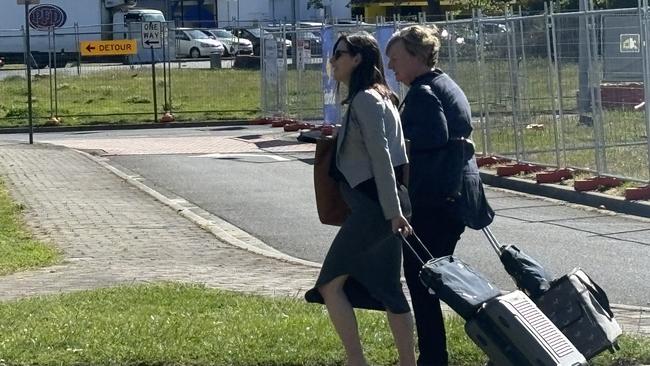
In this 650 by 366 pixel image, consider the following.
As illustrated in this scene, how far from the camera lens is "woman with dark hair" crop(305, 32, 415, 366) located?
642cm

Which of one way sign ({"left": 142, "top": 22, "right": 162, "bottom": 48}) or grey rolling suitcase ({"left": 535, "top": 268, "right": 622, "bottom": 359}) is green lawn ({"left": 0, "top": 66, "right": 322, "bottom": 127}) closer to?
one way sign ({"left": 142, "top": 22, "right": 162, "bottom": 48})

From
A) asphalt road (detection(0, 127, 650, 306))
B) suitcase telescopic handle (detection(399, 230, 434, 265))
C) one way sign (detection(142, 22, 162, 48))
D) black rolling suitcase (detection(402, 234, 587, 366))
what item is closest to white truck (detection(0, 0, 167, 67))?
one way sign (detection(142, 22, 162, 48))

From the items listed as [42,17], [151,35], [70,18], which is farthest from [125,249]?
[70,18]

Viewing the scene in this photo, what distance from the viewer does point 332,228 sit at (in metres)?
13.7

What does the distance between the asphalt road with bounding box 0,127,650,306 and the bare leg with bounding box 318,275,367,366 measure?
3190mm

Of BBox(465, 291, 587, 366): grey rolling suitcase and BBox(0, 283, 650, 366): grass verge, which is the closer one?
BBox(465, 291, 587, 366): grey rolling suitcase

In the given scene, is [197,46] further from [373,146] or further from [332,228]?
[373,146]

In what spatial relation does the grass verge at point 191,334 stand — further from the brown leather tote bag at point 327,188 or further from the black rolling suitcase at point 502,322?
the black rolling suitcase at point 502,322

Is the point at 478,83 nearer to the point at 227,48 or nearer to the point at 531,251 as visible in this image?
the point at 531,251

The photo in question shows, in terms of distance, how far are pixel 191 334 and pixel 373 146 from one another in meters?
2.01

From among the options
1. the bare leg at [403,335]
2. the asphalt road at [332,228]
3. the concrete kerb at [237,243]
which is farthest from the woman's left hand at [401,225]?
the asphalt road at [332,228]

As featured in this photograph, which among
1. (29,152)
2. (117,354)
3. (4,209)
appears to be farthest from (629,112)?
(29,152)

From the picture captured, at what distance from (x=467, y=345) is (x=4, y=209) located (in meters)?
9.10

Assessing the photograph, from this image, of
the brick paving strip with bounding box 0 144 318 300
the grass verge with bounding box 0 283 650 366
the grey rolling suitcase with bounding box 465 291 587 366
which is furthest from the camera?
the brick paving strip with bounding box 0 144 318 300
